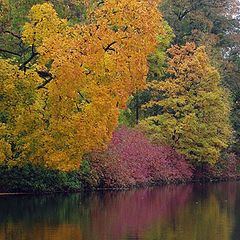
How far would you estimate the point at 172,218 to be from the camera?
20484mm

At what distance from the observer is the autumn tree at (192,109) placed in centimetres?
3875

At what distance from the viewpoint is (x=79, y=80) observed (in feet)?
70.3

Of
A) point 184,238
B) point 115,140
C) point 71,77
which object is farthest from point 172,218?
point 115,140

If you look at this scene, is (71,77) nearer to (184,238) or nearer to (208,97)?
(184,238)

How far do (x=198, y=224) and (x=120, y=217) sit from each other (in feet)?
8.67

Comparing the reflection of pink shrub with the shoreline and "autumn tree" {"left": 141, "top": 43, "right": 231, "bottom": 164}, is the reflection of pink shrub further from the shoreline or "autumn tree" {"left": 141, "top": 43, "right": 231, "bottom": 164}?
"autumn tree" {"left": 141, "top": 43, "right": 231, "bottom": 164}

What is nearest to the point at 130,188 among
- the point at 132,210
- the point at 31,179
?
the point at 31,179

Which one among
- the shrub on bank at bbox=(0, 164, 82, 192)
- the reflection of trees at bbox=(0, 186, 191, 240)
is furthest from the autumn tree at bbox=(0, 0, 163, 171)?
the shrub on bank at bbox=(0, 164, 82, 192)

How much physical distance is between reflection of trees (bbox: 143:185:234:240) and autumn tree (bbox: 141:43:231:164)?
11772mm

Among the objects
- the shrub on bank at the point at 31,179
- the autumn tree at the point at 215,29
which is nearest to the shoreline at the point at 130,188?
the shrub on bank at the point at 31,179

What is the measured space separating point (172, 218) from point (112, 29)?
306 inches

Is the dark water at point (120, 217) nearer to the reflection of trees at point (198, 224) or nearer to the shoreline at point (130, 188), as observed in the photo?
the reflection of trees at point (198, 224)

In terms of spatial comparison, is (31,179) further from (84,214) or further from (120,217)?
(120,217)

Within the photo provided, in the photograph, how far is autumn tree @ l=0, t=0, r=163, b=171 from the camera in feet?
71.6
